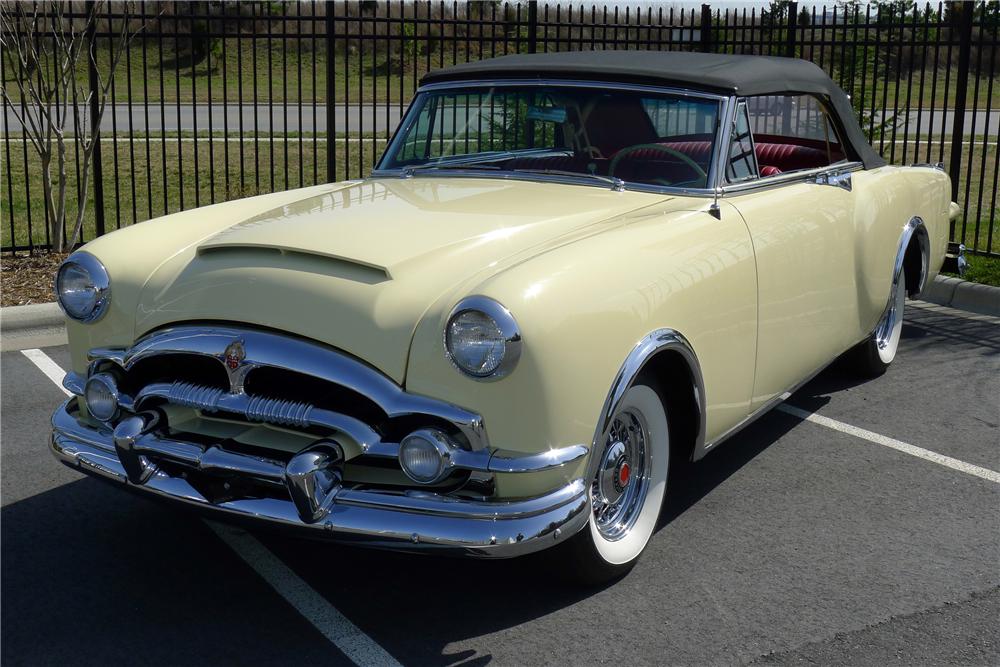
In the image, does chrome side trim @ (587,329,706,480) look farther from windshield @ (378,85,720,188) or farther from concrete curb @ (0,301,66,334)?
Answer: concrete curb @ (0,301,66,334)

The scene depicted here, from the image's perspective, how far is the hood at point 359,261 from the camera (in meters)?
3.08

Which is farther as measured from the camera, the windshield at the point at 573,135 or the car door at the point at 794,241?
the windshield at the point at 573,135

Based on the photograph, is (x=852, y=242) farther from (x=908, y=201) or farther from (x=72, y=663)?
(x=72, y=663)

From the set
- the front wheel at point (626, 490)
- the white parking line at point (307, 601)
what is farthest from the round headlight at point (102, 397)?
the front wheel at point (626, 490)

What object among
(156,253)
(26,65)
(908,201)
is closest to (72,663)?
(156,253)

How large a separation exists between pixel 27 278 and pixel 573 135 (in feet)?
16.0

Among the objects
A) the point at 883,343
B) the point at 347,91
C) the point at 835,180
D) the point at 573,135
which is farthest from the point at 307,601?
the point at 347,91

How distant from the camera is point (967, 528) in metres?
4.03

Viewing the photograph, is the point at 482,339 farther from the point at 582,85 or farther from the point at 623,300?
the point at 582,85

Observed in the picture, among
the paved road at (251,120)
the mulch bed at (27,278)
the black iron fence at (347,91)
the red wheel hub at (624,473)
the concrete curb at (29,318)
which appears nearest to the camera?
the red wheel hub at (624,473)

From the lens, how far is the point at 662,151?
4340mm

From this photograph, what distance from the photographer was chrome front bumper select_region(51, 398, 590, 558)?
115 inches

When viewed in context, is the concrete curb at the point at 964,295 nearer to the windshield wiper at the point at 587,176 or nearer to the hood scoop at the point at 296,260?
the windshield wiper at the point at 587,176

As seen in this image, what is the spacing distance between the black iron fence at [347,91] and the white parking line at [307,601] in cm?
493
